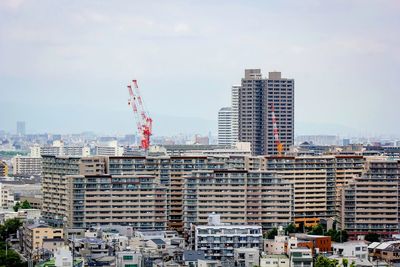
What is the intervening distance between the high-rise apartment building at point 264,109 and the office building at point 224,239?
35193 millimetres

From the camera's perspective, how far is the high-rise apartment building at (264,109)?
74688 mm

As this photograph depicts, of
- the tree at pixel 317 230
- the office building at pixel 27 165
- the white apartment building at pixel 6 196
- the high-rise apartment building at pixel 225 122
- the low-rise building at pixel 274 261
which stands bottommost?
the low-rise building at pixel 274 261

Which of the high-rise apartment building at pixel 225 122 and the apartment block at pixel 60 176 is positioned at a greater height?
the high-rise apartment building at pixel 225 122

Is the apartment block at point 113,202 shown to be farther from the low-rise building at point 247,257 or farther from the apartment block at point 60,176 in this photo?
the low-rise building at point 247,257

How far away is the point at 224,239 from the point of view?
38688 millimetres

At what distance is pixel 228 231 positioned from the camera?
127 feet

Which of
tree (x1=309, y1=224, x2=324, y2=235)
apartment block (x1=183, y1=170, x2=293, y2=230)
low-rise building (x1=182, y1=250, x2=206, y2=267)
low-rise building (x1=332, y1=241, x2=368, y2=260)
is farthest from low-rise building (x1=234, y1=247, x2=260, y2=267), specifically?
apartment block (x1=183, y1=170, x2=293, y2=230)

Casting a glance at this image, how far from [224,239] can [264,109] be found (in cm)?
3678

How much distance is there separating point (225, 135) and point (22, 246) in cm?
5453

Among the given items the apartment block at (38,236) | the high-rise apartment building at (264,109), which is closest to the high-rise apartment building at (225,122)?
Answer: the high-rise apartment building at (264,109)

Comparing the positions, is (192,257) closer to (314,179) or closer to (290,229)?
(290,229)

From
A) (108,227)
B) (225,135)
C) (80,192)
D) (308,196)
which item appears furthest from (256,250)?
(225,135)

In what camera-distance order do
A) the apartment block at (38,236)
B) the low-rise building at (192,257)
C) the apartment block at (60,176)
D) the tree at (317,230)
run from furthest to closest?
the apartment block at (60,176) → the tree at (317,230) → the apartment block at (38,236) → the low-rise building at (192,257)

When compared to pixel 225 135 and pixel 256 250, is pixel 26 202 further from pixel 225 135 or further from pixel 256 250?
pixel 225 135
